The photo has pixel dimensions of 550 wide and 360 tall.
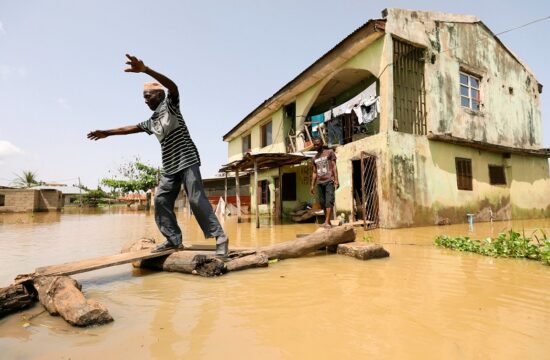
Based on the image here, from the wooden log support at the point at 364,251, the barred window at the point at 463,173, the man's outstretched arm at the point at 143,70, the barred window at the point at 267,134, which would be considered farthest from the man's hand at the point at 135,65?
the barred window at the point at 267,134

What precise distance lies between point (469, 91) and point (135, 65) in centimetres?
1183

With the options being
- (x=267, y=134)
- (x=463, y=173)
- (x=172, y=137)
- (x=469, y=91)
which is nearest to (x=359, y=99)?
(x=469, y=91)

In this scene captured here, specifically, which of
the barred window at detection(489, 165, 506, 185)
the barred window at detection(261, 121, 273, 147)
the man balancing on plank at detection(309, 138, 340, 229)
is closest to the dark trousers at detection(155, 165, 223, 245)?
the man balancing on plank at detection(309, 138, 340, 229)

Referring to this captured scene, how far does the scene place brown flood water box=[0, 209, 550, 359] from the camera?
1495 millimetres

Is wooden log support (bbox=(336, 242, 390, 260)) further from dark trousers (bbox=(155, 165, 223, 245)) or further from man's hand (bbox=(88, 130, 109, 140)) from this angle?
man's hand (bbox=(88, 130, 109, 140))

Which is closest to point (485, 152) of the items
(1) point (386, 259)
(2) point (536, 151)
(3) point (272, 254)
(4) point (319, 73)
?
(2) point (536, 151)

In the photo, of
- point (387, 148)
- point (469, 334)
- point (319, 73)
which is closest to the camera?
point (469, 334)

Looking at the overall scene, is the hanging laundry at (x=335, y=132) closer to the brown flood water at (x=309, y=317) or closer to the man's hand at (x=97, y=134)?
the brown flood water at (x=309, y=317)

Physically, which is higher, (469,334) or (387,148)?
(387,148)

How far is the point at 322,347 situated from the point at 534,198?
1524 centimetres

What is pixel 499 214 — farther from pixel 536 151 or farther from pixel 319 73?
pixel 319 73

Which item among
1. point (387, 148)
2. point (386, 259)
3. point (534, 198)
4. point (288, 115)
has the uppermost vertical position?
point (288, 115)

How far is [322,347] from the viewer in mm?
1512

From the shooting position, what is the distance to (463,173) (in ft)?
33.5
